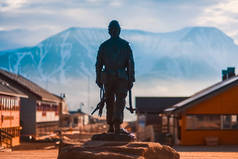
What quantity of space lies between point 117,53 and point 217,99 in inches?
919

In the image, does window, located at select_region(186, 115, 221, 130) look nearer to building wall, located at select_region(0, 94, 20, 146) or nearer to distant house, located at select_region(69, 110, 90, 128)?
building wall, located at select_region(0, 94, 20, 146)

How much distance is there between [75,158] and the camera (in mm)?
11469

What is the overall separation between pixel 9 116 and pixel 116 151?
35323 millimetres

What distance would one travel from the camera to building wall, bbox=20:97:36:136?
5994 centimetres

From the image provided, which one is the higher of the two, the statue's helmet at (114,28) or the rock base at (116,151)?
the statue's helmet at (114,28)

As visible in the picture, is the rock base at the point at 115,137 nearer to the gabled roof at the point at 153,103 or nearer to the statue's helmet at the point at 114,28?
the statue's helmet at the point at 114,28

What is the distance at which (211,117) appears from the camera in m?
35.8

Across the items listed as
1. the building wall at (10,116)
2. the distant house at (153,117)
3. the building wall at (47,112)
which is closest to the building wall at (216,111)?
the distant house at (153,117)

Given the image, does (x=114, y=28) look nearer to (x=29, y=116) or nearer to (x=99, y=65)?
(x=99, y=65)

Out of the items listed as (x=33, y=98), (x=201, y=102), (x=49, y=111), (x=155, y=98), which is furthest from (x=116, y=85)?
(x=49, y=111)

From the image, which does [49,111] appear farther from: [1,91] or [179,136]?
[179,136]

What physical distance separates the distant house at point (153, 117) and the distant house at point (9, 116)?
11.8 meters

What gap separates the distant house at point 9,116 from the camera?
4259 cm

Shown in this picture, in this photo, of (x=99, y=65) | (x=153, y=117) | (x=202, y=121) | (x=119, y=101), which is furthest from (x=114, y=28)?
(x=153, y=117)
